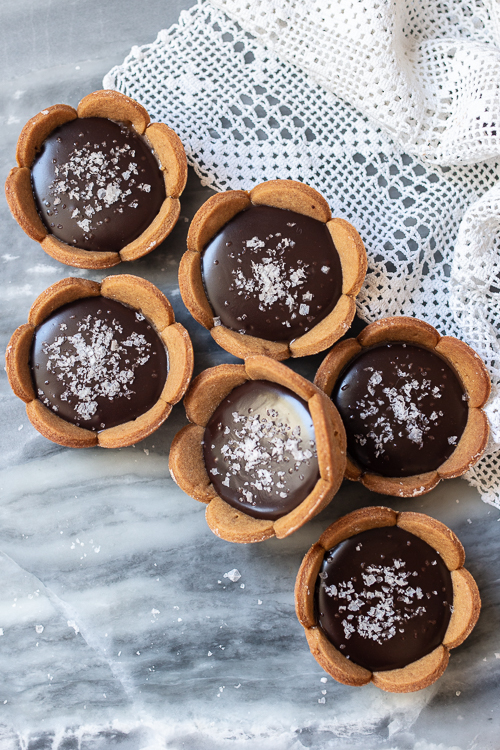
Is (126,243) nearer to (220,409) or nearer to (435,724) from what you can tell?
(220,409)

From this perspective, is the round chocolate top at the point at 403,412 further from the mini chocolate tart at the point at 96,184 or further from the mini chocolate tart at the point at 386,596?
the mini chocolate tart at the point at 96,184

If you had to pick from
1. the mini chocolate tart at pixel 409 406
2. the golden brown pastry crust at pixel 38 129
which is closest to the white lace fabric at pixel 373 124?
the mini chocolate tart at pixel 409 406

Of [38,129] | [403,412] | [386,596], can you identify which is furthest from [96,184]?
[386,596]

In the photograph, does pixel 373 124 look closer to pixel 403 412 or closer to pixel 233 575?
pixel 403 412

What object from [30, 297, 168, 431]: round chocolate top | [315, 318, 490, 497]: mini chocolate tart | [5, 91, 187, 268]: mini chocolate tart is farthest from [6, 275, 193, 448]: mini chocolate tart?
[315, 318, 490, 497]: mini chocolate tart

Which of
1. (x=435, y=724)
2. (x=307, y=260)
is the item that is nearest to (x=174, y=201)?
(x=307, y=260)

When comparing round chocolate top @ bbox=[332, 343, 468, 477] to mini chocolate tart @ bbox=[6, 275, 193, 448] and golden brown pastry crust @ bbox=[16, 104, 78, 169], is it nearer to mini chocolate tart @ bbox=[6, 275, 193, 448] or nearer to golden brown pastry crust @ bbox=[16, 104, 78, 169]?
mini chocolate tart @ bbox=[6, 275, 193, 448]
